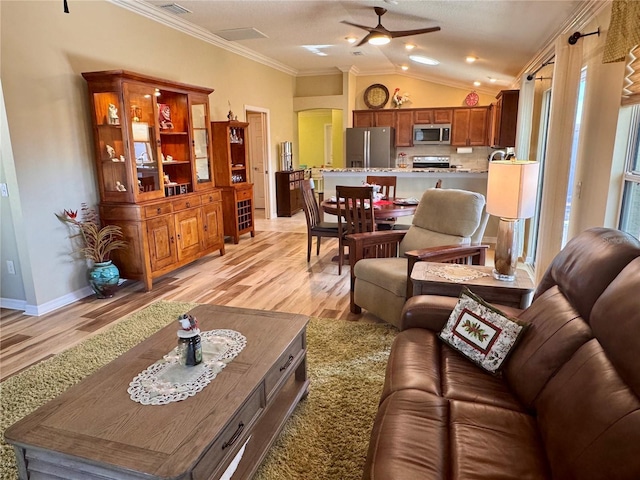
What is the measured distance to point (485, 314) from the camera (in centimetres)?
189

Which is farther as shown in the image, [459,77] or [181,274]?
[459,77]

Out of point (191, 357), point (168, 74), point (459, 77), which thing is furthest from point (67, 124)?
point (459, 77)

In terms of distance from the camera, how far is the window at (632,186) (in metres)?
2.31

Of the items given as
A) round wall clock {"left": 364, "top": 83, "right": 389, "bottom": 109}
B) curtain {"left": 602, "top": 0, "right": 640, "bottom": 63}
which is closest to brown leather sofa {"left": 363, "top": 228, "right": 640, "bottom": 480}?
curtain {"left": 602, "top": 0, "right": 640, "bottom": 63}

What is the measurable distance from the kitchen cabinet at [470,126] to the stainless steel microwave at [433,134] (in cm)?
12

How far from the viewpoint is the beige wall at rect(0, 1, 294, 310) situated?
329cm

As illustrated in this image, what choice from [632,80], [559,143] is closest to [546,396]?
[632,80]

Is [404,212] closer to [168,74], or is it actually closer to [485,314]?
[485,314]

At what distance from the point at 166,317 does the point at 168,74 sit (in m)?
3.09

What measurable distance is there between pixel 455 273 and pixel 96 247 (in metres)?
3.17

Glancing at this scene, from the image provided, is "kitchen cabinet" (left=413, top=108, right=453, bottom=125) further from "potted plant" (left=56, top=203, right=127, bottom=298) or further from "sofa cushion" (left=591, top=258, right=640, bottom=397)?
"sofa cushion" (left=591, top=258, right=640, bottom=397)

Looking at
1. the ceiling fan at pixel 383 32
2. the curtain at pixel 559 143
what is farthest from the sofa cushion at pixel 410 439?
the ceiling fan at pixel 383 32

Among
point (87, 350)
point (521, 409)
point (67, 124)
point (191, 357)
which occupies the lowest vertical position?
point (87, 350)

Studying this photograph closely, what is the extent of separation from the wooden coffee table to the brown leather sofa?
500 millimetres
